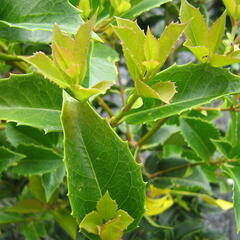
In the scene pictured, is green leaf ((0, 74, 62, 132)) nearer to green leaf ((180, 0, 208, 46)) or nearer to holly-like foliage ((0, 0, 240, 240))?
holly-like foliage ((0, 0, 240, 240))

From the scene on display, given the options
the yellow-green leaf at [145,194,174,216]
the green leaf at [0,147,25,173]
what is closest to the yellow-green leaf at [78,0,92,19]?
the green leaf at [0,147,25,173]

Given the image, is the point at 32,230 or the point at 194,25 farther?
the point at 32,230

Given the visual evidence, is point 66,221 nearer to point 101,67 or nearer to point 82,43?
point 101,67

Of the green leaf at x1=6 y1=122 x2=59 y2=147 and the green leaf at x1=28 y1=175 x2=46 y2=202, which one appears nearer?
the green leaf at x1=6 y1=122 x2=59 y2=147

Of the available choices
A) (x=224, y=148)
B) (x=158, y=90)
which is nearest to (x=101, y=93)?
(x=158, y=90)

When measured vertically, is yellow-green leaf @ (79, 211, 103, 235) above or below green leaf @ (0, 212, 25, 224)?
above

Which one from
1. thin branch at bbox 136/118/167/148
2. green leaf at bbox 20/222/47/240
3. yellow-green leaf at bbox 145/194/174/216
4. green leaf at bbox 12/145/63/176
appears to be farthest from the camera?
green leaf at bbox 20/222/47/240
